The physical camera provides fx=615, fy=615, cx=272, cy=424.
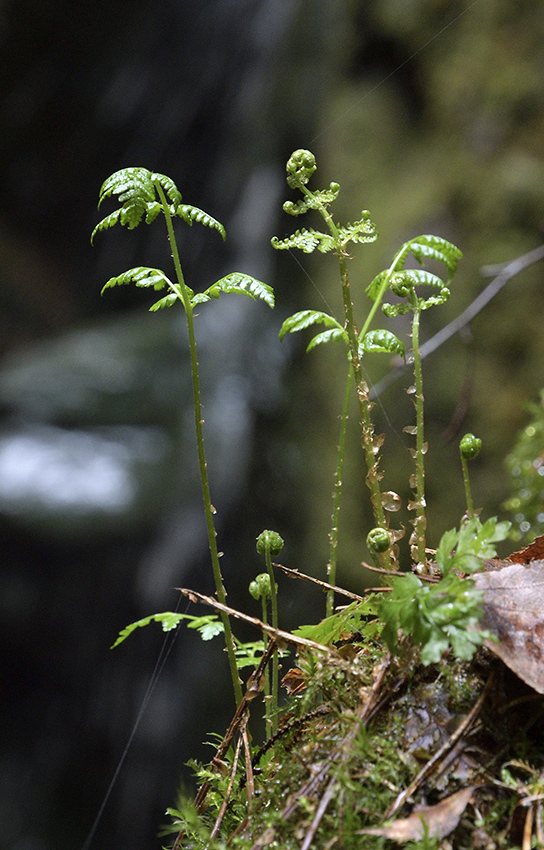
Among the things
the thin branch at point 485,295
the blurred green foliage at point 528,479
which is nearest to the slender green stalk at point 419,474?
the blurred green foliage at point 528,479

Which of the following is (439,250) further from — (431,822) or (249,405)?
(249,405)

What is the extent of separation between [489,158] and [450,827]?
3329mm

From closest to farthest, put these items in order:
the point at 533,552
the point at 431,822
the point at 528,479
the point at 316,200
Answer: the point at 431,822 < the point at 533,552 < the point at 316,200 < the point at 528,479

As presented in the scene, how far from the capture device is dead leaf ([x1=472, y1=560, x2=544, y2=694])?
80 cm

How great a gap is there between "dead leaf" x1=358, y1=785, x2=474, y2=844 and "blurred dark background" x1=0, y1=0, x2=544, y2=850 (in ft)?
6.72

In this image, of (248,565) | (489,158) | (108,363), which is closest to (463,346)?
(489,158)

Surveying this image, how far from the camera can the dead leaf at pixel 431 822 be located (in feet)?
2.40

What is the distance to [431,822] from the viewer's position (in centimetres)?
75

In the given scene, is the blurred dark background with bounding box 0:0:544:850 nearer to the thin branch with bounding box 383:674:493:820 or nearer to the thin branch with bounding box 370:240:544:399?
the thin branch with bounding box 370:240:544:399

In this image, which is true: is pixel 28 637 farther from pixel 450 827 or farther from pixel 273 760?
pixel 450 827

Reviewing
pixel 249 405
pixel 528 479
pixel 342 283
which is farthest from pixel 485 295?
pixel 342 283

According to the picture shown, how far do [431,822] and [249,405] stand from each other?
11.0 ft

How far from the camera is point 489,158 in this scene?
3.29 metres

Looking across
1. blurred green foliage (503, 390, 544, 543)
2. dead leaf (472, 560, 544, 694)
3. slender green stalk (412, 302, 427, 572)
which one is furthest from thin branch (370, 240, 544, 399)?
dead leaf (472, 560, 544, 694)
